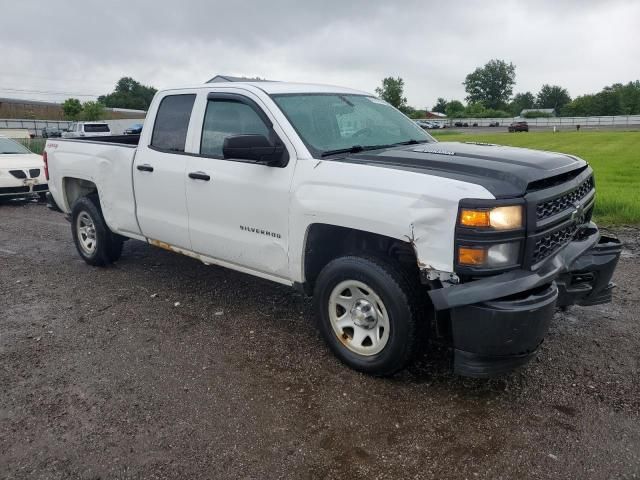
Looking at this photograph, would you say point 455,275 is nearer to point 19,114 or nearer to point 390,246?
point 390,246

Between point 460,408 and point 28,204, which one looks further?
point 28,204

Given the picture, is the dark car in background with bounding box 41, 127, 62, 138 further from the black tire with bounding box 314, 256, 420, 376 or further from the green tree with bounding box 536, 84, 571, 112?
the green tree with bounding box 536, 84, 571, 112

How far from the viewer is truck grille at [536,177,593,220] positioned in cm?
326

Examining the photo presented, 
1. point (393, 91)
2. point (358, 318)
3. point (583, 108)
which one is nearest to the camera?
point (358, 318)

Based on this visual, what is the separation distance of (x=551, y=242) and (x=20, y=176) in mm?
10722

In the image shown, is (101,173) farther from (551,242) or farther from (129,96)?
(129,96)

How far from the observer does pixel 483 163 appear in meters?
3.45

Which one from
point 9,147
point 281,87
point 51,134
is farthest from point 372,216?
point 51,134

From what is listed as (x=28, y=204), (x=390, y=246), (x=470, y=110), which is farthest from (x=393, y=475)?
(x=470, y=110)

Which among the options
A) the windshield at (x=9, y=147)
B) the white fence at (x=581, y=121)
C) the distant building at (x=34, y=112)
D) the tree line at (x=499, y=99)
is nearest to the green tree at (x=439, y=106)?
the tree line at (x=499, y=99)

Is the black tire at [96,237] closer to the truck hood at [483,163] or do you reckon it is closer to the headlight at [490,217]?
the truck hood at [483,163]

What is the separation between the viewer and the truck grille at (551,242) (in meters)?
3.24

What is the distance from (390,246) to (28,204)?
10238mm

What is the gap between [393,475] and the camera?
9.12ft
